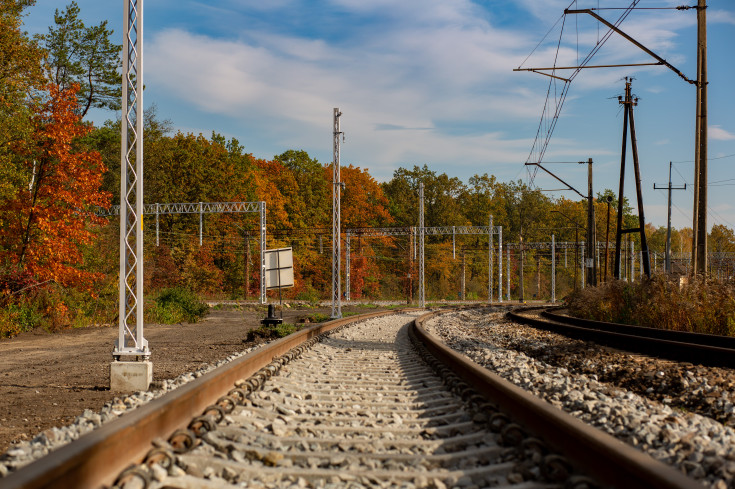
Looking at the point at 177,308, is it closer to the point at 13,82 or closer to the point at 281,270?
the point at 281,270

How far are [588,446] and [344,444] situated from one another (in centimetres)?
157

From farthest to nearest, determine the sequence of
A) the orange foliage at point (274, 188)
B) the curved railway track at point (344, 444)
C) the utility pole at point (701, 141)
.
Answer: the orange foliage at point (274, 188) < the utility pole at point (701, 141) < the curved railway track at point (344, 444)

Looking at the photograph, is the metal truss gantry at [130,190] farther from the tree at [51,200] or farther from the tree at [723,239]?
the tree at [723,239]

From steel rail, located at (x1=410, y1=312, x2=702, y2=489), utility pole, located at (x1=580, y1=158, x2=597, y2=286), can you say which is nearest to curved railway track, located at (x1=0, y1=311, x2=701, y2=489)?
steel rail, located at (x1=410, y1=312, x2=702, y2=489)

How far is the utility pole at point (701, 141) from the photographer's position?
18312 mm

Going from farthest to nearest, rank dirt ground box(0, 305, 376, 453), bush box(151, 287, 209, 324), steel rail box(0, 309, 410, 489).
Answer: bush box(151, 287, 209, 324), dirt ground box(0, 305, 376, 453), steel rail box(0, 309, 410, 489)

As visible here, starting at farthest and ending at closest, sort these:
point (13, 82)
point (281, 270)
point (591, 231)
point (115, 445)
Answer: point (591, 231) → point (13, 82) → point (281, 270) → point (115, 445)

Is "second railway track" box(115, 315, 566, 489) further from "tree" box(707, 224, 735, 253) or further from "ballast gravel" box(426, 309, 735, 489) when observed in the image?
"tree" box(707, 224, 735, 253)

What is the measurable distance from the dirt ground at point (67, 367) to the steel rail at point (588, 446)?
151 inches

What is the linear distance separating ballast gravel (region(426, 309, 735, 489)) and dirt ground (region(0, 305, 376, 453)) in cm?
455

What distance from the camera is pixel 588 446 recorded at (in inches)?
128

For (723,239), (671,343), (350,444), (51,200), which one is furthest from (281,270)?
(723,239)

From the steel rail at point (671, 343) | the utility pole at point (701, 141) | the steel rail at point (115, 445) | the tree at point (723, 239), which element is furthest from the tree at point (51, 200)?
the tree at point (723, 239)

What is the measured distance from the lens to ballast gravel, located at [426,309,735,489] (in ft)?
12.0
